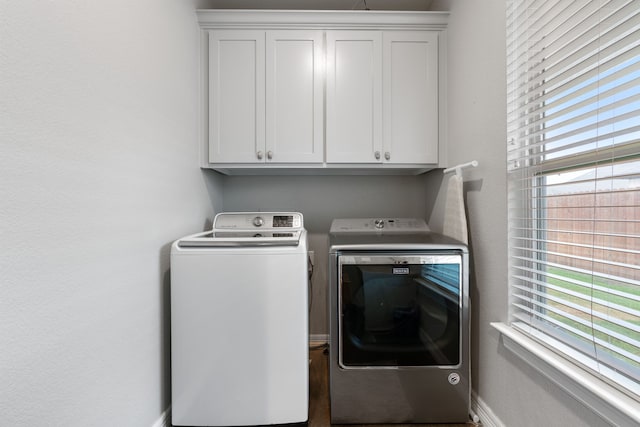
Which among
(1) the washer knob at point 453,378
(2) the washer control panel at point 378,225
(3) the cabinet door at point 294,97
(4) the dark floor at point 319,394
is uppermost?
(3) the cabinet door at point 294,97

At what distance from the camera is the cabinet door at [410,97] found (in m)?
1.81

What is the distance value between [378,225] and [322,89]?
3.20 ft

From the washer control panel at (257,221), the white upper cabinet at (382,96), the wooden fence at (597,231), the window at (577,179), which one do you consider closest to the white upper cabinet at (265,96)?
the white upper cabinet at (382,96)

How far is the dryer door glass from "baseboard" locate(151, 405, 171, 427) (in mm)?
866

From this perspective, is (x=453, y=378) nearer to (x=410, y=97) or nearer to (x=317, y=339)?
(x=317, y=339)

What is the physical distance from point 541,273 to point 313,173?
4.86 ft

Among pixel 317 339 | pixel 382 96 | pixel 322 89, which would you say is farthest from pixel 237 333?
pixel 382 96

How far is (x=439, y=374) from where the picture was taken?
141 centimetres

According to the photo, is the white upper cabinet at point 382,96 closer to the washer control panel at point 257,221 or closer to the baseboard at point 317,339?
the washer control panel at point 257,221

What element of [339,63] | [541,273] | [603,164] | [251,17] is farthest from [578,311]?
[251,17]

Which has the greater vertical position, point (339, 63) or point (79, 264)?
point (339, 63)

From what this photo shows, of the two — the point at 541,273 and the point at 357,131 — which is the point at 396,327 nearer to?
the point at 541,273

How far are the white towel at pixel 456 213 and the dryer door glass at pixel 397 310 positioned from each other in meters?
0.16

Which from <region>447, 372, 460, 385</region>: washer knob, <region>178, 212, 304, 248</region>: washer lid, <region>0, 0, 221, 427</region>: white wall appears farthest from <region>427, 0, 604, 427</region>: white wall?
<region>0, 0, 221, 427</region>: white wall
